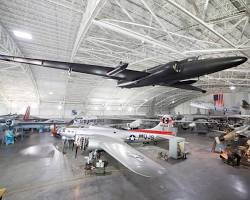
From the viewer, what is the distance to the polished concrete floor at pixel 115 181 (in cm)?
546

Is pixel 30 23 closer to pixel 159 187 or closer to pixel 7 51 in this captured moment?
pixel 7 51

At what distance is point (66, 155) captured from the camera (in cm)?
991

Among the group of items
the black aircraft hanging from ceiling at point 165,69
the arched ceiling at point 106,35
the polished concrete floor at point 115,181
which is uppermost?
the arched ceiling at point 106,35

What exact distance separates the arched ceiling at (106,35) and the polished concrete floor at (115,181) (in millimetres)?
5707

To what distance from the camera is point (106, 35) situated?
1005 cm

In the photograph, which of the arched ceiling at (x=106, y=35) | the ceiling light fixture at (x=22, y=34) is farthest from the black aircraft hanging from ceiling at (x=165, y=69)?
the ceiling light fixture at (x=22, y=34)

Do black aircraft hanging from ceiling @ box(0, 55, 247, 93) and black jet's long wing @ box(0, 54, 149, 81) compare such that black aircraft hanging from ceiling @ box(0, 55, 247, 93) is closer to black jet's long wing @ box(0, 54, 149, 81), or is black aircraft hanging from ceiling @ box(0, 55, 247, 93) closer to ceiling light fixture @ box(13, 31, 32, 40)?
black jet's long wing @ box(0, 54, 149, 81)

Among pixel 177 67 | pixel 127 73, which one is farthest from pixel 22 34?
pixel 177 67

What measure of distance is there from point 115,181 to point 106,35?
372 inches

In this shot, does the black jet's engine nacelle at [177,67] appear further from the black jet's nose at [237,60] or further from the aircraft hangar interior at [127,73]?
the black jet's nose at [237,60]

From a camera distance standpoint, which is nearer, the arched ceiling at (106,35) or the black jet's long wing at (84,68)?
the black jet's long wing at (84,68)

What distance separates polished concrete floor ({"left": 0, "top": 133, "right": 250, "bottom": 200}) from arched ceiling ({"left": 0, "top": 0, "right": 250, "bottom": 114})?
18.7 feet

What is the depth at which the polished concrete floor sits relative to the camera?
215 inches

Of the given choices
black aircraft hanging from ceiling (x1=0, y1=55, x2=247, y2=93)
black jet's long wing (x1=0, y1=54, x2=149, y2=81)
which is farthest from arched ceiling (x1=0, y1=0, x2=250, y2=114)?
black jet's long wing (x1=0, y1=54, x2=149, y2=81)
